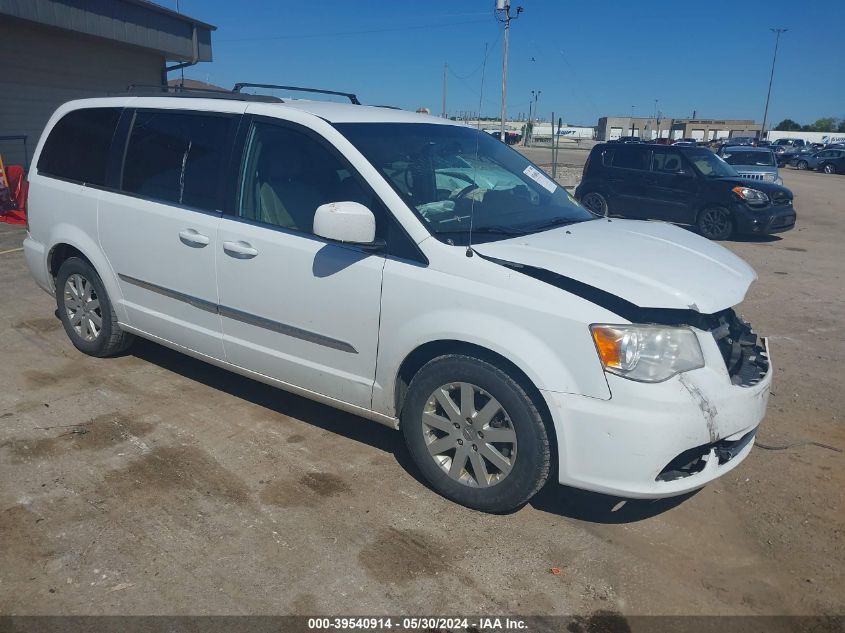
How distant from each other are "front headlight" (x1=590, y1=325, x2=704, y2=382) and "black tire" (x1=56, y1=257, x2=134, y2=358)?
3634 mm

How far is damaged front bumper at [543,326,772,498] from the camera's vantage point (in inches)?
115

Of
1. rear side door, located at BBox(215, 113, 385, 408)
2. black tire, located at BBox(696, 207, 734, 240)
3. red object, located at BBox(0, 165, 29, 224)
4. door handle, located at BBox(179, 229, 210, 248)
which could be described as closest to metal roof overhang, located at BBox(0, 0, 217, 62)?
red object, located at BBox(0, 165, 29, 224)

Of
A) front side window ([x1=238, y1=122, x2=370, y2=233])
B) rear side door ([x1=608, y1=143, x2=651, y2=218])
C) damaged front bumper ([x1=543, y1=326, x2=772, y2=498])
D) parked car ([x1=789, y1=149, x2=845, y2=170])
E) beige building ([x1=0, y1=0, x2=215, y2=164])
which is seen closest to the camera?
damaged front bumper ([x1=543, y1=326, x2=772, y2=498])

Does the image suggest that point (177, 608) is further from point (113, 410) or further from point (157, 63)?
point (157, 63)

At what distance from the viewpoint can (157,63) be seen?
19.2m

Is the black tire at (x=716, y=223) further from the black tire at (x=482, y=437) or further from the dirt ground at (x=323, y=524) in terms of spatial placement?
the black tire at (x=482, y=437)

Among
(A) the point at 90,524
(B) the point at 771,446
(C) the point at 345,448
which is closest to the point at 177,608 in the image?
(A) the point at 90,524

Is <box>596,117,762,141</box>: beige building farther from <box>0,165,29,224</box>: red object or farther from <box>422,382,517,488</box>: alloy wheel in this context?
<box>422,382,517,488</box>: alloy wheel

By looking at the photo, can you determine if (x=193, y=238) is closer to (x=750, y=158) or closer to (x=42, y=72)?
(x=42, y=72)

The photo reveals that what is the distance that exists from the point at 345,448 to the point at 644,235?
2.14 meters

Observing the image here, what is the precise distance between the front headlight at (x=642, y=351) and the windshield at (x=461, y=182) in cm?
88

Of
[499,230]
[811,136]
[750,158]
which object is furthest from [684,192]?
[811,136]

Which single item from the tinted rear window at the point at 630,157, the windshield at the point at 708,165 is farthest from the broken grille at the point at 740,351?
the tinted rear window at the point at 630,157

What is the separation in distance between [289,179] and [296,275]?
599mm
